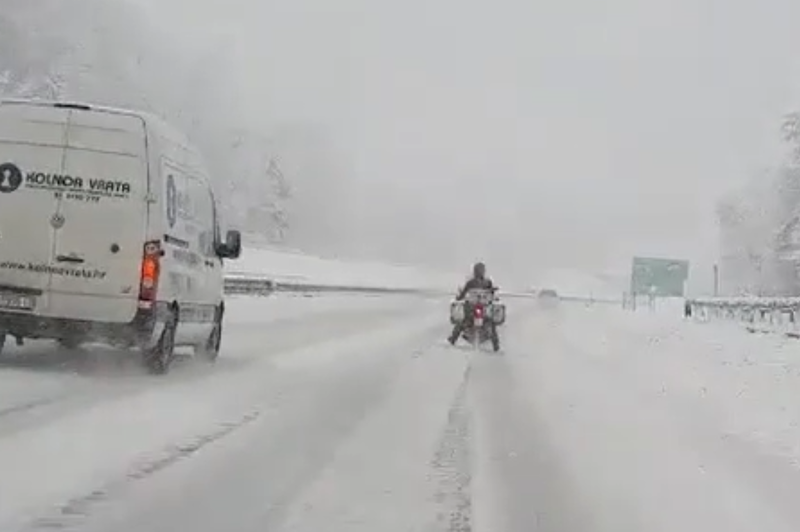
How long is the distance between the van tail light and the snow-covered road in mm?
827

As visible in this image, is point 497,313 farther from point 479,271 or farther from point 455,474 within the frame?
point 455,474

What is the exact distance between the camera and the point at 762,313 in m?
42.3

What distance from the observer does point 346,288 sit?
72.9m

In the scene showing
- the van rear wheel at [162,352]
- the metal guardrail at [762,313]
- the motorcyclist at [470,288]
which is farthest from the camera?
the metal guardrail at [762,313]

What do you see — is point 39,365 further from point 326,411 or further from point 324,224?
point 324,224

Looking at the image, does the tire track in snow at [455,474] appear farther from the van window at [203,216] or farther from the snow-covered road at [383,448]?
the van window at [203,216]

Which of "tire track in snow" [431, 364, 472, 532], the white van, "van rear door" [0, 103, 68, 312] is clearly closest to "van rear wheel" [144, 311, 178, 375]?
the white van

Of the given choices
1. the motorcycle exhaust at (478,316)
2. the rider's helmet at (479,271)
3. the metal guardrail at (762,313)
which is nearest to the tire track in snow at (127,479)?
the motorcycle exhaust at (478,316)

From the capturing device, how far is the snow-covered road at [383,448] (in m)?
7.10

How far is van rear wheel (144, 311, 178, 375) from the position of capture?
544 inches

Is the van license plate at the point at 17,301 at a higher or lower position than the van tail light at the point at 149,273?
lower

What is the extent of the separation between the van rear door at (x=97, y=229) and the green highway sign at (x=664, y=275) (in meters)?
57.9

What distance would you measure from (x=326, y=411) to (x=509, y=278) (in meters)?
158

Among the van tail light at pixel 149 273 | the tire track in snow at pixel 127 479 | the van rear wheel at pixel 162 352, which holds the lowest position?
the tire track in snow at pixel 127 479
